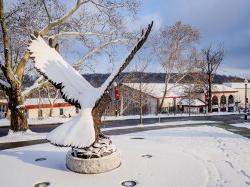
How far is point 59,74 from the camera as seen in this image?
1017 cm

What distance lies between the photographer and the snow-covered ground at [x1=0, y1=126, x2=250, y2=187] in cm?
895

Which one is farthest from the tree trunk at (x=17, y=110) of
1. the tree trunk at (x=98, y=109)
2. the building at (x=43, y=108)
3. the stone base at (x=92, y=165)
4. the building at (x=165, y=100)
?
the building at (x=43, y=108)

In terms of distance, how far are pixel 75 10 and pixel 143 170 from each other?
1154cm

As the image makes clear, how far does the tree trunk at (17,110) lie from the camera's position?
58.7 ft

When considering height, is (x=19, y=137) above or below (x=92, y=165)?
above

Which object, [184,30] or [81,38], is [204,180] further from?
[184,30]

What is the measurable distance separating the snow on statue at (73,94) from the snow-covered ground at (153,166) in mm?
1061

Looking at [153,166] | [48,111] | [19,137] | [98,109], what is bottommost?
[153,166]

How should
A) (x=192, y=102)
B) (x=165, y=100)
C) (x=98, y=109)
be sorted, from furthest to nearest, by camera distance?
(x=165, y=100)
(x=192, y=102)
(x=98, y=109)

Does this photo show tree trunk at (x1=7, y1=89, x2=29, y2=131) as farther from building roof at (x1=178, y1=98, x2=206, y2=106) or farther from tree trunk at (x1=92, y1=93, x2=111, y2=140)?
building roof at (x1=178, y1=98, x2=206, y2=106)

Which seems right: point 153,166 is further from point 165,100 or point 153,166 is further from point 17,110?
point 165,100

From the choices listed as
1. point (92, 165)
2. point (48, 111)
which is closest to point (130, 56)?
point (92, 165)

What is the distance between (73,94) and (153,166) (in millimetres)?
3367

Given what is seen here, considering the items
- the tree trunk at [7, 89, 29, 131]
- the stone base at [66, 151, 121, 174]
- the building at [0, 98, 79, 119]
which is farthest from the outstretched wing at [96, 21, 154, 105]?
the building at [0, 98, 79, 119]
